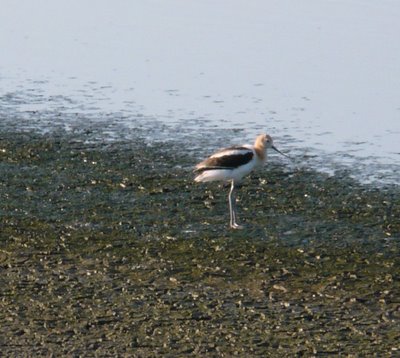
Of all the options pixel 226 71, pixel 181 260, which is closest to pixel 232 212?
pixel 181 260

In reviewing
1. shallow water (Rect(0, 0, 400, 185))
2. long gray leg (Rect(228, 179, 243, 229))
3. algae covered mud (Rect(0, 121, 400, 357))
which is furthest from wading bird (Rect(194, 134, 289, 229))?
shallow water (Rect(0, 0, 400, 185))

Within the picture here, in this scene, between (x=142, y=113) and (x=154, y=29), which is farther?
(x=154, y=29)

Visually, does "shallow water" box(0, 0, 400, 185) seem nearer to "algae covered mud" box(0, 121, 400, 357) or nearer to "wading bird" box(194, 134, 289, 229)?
"algae covered mud" box(0, 121, 400, 357)

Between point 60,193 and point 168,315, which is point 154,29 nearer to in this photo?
point 60,193

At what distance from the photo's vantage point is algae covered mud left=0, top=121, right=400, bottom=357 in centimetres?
904

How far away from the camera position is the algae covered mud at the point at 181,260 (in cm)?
904

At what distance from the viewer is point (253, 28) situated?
23031 mm

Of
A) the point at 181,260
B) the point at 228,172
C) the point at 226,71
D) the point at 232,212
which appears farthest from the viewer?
the point at 226,71

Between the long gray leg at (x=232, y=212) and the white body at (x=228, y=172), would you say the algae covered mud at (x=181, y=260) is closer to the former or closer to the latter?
the long gray leg at (x=232, y=212)

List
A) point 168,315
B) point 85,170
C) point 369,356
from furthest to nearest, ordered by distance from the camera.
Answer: point 85,170 < point 168,315 < point 369,356

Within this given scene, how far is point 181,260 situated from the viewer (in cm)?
1083

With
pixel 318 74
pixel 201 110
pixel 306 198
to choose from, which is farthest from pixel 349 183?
pixel 318 74

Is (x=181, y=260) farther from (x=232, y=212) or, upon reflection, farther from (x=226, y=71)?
(x=226, y=71)

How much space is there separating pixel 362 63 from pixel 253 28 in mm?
3478
